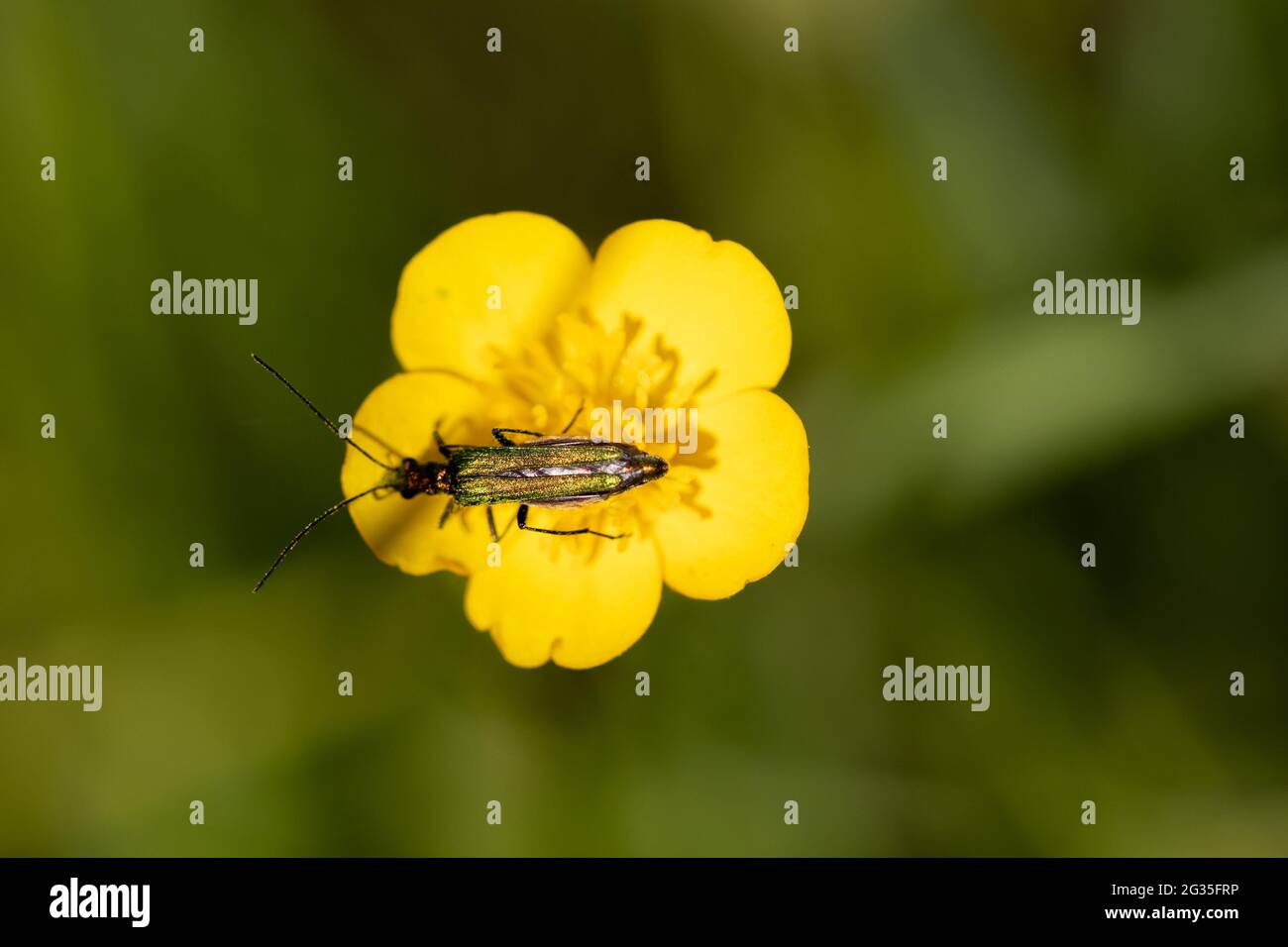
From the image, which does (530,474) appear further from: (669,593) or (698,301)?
(669,593)

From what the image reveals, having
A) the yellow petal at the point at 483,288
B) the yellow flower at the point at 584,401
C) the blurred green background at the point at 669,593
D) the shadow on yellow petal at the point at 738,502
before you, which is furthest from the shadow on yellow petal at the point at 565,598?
the blurred green background at the point at 669,593

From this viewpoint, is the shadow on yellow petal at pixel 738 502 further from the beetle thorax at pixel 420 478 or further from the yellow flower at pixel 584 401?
the beetle thorax at pixel 420 478

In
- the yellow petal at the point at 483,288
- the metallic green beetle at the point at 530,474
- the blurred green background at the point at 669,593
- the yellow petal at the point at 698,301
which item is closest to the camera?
the metallic green beetle at the point at 530,474

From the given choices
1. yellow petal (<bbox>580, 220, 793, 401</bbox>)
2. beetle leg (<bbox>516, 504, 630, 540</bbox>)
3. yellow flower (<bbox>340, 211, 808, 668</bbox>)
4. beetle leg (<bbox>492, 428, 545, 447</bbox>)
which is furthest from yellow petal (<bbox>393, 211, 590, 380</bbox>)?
beetle leg (<bbox>516, 504, 630, 540</bbox>)

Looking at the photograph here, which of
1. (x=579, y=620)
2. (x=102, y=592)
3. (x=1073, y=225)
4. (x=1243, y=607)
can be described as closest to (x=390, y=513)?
(x=579, y=620)

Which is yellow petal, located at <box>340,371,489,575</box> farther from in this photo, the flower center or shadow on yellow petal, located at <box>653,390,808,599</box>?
shadow on yellow petal, located at <box>653,390,808,599</box>

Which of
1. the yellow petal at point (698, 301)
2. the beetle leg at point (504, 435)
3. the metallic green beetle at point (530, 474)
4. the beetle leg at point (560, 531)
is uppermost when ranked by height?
the yellow petal at point (698, 301)

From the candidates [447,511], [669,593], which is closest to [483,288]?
[447,511]
